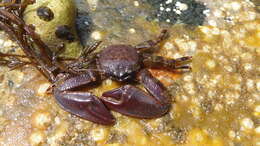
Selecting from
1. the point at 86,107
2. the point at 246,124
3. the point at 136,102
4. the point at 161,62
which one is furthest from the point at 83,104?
the point at 246,124

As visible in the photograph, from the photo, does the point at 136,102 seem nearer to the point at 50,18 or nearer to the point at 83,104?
the point at 83,104

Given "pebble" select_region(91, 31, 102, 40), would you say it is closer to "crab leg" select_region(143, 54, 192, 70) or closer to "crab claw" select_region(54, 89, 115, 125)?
"crab leg" select_region(143, 54, 192, 70)

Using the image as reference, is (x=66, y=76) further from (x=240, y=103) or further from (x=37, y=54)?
(x=240, y=103)

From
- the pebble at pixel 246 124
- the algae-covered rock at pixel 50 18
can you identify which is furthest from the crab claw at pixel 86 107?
the pebble at pixel 246 124

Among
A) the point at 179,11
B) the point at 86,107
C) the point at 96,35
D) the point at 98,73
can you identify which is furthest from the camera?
the point at 179,11

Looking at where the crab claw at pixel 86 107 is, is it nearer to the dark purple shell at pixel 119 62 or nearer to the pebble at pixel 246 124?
the dark purple shell at pixel 119 62

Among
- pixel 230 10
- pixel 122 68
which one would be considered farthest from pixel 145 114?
pixel 230 10

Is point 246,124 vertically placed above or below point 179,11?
Answer: below
